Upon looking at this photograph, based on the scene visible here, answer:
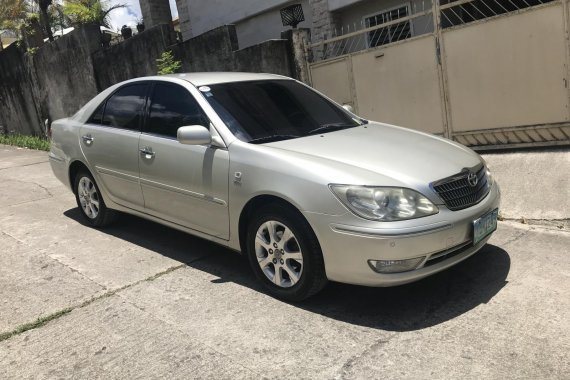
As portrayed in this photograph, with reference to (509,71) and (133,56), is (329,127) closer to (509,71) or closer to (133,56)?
(509,71)

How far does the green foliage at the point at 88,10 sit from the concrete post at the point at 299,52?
48.5ft

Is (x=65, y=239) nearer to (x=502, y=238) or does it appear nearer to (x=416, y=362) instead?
(x=416, y=362)

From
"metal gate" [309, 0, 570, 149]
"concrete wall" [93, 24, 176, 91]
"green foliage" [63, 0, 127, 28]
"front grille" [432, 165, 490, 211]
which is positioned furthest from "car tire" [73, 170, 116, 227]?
"green foliage" [63, 0, 127, 28]

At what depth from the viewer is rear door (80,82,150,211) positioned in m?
4.83

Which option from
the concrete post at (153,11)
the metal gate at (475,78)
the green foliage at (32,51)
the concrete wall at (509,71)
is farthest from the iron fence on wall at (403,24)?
the green foliage at (32,51)

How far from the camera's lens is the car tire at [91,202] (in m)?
5.49

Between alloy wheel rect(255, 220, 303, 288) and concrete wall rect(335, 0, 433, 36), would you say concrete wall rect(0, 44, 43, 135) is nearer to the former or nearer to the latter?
concrete wall rect(335, 0, 433, 36)

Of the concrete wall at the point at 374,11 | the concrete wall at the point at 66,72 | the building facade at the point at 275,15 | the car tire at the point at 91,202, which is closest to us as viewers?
the car tire at the point at 91,202

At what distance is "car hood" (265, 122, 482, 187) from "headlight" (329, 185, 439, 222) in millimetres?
77

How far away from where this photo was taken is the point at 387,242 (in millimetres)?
3180

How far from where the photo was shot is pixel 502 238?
4750 millimetres

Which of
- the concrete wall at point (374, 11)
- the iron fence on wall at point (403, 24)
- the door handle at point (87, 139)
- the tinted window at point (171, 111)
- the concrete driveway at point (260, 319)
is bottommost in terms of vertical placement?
the concrete driveway at point (260, 319)

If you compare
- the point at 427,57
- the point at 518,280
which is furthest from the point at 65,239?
the point at 427,57

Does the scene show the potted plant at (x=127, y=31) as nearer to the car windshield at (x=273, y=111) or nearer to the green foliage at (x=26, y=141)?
the green foliage at (x=26, y=141)
